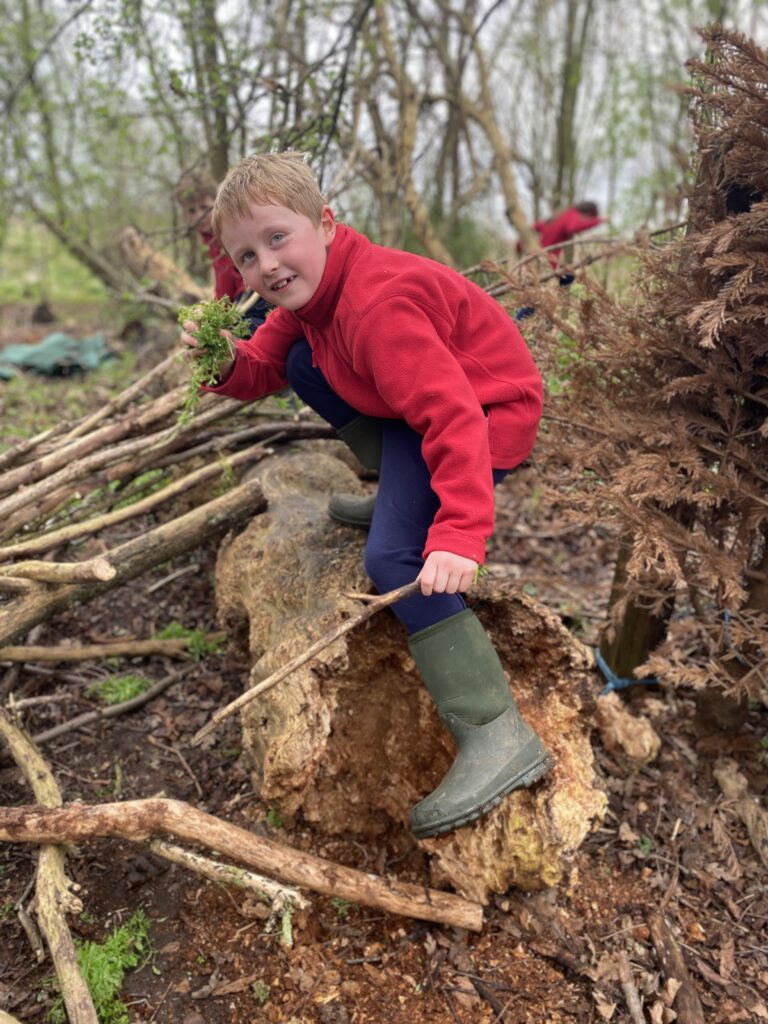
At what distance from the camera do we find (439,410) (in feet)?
6.16

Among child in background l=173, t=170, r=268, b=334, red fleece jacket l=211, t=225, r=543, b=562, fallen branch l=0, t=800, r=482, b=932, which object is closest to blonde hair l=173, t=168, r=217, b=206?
child in background l=173, t=170, r=268, b=334

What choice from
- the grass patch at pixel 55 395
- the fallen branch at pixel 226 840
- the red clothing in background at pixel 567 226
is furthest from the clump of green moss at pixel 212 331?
the red clothing in background at pixel 567 226

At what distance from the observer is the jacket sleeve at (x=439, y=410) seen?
6.00 ft

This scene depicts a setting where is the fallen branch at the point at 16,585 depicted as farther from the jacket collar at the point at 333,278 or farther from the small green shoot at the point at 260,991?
the small green shoot at the point at 260,991

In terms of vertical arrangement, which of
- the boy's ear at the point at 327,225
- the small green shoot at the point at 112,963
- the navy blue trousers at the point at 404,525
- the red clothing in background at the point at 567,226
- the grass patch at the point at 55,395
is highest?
the boy's ear at the point at 327,225

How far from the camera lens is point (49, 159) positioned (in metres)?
8.41

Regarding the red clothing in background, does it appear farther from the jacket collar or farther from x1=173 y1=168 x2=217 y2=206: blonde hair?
the jacket collar

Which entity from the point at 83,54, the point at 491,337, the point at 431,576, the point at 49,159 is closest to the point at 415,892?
the point at 431,576

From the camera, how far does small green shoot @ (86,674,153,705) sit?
2.96 metres

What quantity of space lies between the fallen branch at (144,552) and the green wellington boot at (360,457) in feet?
1.53

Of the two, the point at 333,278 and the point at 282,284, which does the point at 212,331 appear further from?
the point at 333,278

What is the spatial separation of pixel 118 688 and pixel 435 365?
6.61ft

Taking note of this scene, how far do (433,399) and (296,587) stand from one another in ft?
3.08

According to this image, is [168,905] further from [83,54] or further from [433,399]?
[83,54]
